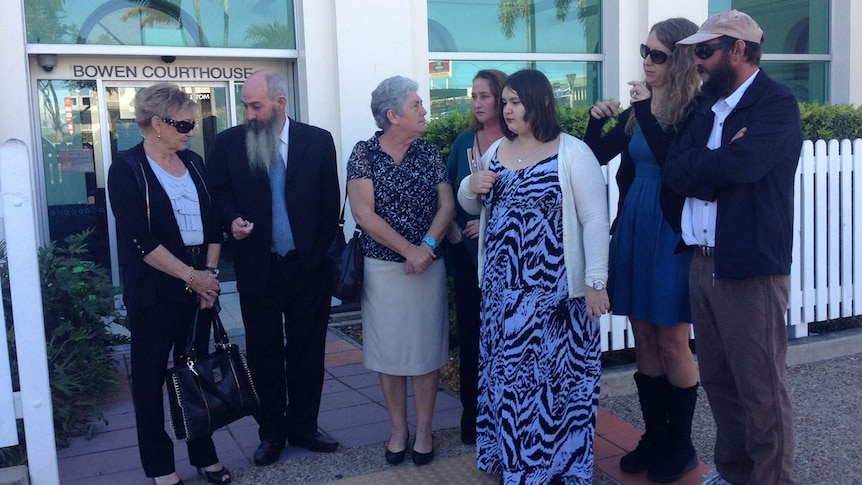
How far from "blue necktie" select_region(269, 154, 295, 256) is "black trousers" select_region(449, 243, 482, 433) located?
2.95ft

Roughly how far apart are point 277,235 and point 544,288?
4.61ft

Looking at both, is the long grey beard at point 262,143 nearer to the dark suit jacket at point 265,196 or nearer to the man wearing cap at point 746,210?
the dark suit jacket at point 265,196

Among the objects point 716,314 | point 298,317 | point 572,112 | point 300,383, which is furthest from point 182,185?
point 572,112

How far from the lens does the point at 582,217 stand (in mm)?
3381

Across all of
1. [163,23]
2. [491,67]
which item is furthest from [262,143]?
[491,67]

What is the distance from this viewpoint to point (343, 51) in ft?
23.0

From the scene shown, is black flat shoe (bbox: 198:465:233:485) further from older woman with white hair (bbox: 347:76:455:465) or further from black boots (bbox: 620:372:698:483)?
black boots (bbox: 620:372:698:483)

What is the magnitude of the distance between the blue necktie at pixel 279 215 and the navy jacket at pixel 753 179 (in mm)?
1911

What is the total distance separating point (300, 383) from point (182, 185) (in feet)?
4.02

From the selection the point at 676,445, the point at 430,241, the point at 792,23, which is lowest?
the point at 676,445

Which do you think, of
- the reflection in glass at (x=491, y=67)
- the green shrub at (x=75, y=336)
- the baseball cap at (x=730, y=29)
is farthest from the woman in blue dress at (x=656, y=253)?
the reflection in glass at (x=491, y=67)

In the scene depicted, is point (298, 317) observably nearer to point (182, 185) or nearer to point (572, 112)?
point (182, 185)

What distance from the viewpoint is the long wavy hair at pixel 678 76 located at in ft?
→ 10.8

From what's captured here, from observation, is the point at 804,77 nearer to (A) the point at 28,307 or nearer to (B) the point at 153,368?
(B) the point at 153,368
